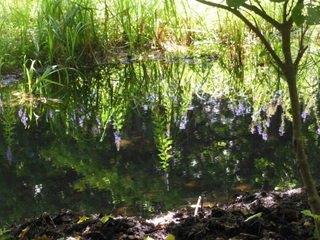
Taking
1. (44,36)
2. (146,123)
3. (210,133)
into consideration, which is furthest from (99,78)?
(210,133)

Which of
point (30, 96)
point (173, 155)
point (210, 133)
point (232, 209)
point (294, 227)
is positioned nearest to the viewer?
point (294, 227)

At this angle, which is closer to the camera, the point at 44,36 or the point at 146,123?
the point at 146,123

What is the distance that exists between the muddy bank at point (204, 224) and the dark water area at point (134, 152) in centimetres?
29

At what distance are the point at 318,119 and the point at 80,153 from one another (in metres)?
1.65

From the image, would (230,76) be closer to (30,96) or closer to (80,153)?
(30,96)

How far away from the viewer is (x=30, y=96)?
473 cm

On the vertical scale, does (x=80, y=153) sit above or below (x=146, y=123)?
below

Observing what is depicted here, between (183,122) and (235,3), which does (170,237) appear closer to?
(235,3)

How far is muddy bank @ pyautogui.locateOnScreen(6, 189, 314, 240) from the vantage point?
161 centimetres

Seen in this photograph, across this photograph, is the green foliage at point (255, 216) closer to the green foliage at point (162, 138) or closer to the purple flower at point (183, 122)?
the green foliage at point (162, 138)

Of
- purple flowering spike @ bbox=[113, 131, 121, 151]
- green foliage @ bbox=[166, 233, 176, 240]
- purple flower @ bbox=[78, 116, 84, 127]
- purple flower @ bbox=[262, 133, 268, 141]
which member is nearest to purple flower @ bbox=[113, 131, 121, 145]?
purple flowering spike @ bbox=[113, 131, 121, 151]

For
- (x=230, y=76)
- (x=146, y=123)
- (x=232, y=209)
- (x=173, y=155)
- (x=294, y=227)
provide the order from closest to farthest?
(x=294, y=227)
(x=232, y=209)
(x=173, y=155)
(x=146, y=123)
(x=230, y=76)

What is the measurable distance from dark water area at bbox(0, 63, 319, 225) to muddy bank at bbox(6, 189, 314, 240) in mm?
291

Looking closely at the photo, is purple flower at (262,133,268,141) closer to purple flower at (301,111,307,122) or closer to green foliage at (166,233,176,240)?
purple flower at (301,111,307,122)
